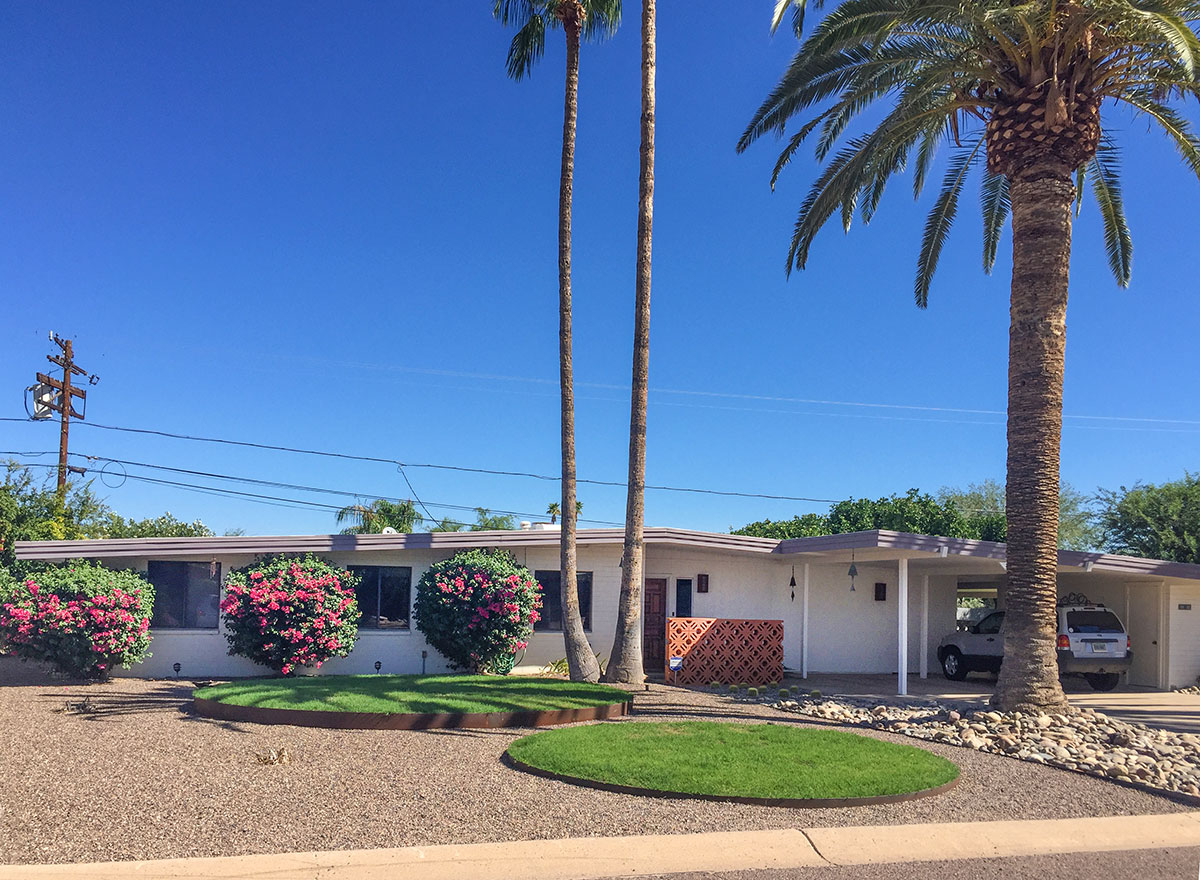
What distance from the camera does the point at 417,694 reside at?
13.3m

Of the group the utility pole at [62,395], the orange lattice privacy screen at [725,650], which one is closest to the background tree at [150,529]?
the utility pole at [62,395]

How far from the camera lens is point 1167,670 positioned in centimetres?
1962

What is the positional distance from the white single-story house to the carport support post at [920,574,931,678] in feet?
0.15

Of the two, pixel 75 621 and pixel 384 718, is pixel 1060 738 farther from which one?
pixel 75 621

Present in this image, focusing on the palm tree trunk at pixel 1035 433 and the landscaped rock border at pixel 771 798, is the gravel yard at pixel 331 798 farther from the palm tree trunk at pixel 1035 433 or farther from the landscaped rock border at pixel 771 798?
the palm tree trunk at pixel 1035 433

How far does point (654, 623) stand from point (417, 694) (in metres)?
7.68

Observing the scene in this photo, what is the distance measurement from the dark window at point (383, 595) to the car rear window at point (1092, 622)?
12574 millimetres

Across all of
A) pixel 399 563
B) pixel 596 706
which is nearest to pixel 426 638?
pixel 399 563

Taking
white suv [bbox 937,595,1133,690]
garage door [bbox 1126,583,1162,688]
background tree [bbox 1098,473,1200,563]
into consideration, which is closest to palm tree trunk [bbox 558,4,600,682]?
white suv [bbox 937,595,1133,690]

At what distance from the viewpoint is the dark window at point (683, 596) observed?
20.3 meters

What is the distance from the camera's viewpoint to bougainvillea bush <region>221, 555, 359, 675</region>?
16578mm

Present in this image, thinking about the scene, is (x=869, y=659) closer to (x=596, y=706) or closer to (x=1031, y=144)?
(x=596, y=706)

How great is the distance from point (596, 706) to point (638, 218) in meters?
8.60

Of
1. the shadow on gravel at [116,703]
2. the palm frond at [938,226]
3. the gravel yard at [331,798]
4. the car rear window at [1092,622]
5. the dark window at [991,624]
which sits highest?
the palm frond at [938,226]
